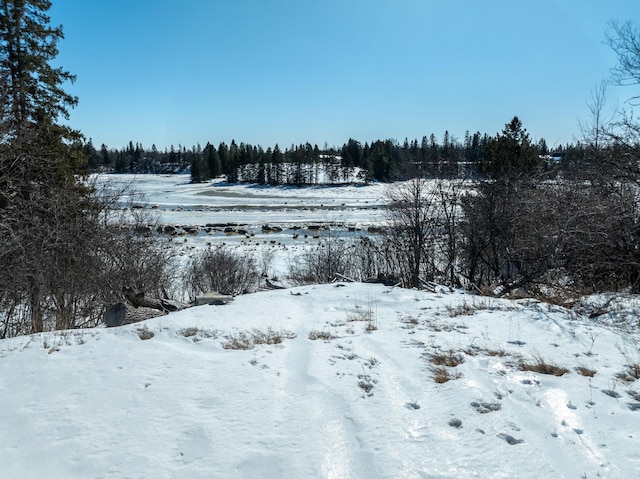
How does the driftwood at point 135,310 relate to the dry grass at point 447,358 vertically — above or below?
below

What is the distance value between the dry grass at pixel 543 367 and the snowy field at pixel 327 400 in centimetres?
2

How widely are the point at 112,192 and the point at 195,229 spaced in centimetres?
2003

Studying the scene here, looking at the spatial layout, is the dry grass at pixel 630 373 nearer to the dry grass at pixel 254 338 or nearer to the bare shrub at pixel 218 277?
the dry grass at pixel 254 338

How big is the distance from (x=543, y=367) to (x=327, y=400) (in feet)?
8.31

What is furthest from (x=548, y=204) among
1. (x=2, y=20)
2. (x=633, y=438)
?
(x=2, y=20)

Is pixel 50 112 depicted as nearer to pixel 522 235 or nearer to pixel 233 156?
pixel 522 235

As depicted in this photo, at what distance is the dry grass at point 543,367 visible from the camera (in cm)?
403

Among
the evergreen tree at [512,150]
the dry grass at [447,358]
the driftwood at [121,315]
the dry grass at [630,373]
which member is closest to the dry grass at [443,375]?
the dry grass at [447,358]

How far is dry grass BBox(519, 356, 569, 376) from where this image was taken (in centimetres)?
403

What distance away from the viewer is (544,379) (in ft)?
12.6

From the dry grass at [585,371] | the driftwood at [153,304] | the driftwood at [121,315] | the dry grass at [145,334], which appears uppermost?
the dry grass at [585,371]

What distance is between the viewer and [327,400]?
141 inches

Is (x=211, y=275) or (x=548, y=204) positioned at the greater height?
(x=548, y=204)

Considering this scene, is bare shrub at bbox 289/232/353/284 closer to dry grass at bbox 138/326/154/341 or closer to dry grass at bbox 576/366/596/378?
dry grass at bbox 138/326/154/341
